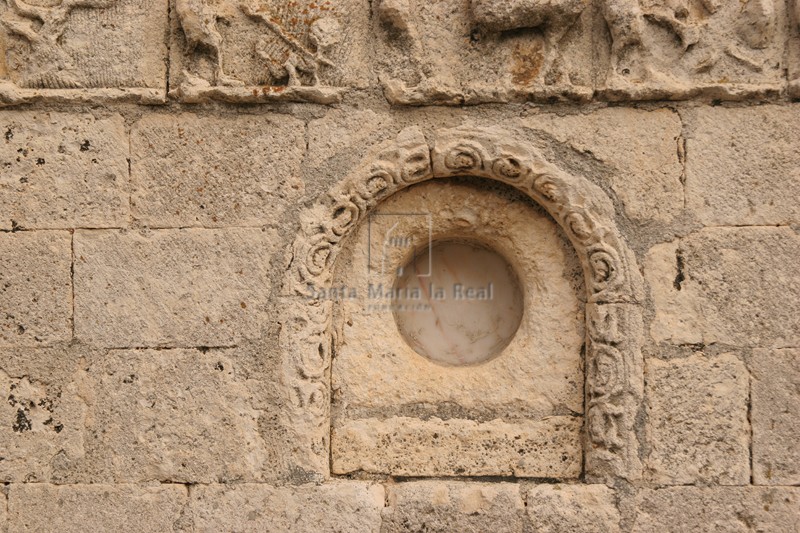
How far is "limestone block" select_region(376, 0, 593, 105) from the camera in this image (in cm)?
277

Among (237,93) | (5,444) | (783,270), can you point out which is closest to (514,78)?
(237,93)

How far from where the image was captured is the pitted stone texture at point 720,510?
8.88 feet

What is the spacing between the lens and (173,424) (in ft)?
9.16

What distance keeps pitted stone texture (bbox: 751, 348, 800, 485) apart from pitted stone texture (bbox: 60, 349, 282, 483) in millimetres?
1884

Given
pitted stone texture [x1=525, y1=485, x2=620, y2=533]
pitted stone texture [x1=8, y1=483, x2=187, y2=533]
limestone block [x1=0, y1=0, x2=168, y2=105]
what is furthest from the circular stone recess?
limestone block [x1=0, y1=0, x2=168, y2=105]

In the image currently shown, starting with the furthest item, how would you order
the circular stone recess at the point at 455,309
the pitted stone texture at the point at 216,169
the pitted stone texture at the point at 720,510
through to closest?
the circular stone recess at the point at 455,309
the pitted stone texture at the point at 216,169
the pitted stone texture at the point at 720,510

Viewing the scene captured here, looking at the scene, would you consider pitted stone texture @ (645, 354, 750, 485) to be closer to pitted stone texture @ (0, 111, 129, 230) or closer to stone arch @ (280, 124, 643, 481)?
stone arch @ (280, 124, 643, 481)

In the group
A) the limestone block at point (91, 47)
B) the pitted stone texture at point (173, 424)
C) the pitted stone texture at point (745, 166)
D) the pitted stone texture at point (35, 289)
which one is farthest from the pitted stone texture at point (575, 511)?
the limestone block at point (91, 47)

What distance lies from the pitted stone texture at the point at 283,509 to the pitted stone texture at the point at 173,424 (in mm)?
65

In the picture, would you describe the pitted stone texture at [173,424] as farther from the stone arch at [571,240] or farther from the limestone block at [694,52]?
the limestone block at [694,52]

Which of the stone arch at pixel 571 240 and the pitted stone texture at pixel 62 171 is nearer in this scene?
the stone arch at pixel 571 240

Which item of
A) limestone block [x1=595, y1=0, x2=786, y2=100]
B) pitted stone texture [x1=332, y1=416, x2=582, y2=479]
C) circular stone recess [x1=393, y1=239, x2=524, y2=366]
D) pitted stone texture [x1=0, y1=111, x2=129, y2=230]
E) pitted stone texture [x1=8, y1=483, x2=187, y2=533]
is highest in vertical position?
limestone block [x1=595, y1=0, x2=786, y2=100]

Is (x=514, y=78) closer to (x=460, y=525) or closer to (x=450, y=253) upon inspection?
(x=450, y=253)

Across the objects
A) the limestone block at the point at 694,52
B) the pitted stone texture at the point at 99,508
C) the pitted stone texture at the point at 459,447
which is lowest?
the pitted stone texture at the point at 99,508
